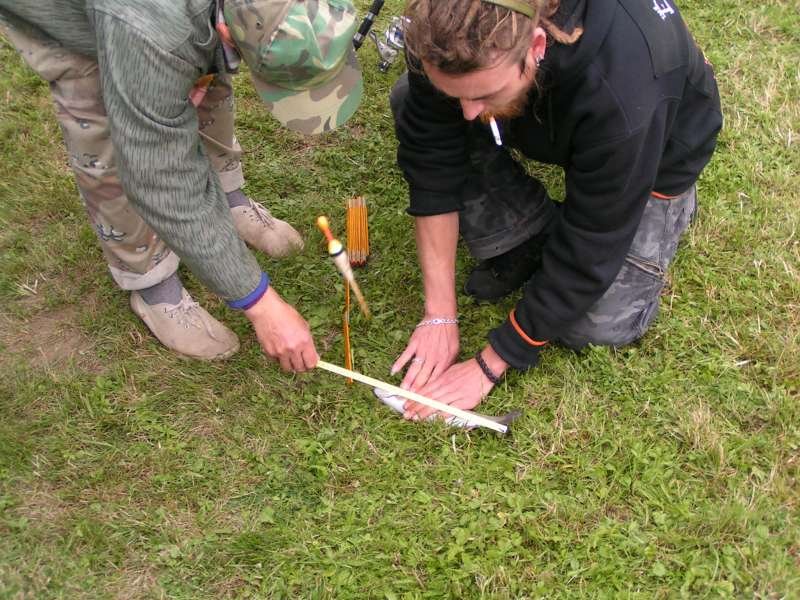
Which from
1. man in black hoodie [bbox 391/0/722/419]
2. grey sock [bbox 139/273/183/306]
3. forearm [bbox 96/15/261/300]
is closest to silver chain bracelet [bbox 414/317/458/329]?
man in black hoodie [bbox 391/0/722/419]

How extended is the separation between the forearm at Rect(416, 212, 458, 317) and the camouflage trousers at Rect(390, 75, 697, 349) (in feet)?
0.42

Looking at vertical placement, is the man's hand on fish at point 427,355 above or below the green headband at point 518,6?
below

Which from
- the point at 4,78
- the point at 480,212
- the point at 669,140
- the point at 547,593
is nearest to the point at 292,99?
the point at 480,212

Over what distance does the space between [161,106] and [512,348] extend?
4.00ft

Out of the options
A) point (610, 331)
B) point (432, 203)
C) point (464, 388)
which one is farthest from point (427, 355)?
point (610, 331)

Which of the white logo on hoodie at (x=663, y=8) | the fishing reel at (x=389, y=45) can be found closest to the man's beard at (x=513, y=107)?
the white logo on hoodie at (x=663, y=8)

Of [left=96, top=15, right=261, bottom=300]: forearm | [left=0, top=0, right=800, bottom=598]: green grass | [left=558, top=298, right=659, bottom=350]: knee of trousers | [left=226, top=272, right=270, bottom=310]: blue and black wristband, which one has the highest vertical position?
[left=96, top=15, right=261, bottom=300]: forearm

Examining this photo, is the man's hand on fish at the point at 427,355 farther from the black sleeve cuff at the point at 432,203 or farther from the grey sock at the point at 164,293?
the grey sock at the point at 164,293

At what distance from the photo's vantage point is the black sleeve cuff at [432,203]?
7.82 ft

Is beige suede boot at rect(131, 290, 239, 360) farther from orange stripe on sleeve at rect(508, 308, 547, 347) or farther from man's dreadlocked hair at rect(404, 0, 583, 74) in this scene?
man's dreadlocked hair at rect(404, 0, 583, 74)

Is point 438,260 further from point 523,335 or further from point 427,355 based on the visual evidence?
point 523,335

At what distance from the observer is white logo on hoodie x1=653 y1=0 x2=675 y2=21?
72.8 inches

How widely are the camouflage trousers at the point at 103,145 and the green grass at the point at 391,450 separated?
1.19ft

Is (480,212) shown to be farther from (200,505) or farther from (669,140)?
(200,505)
